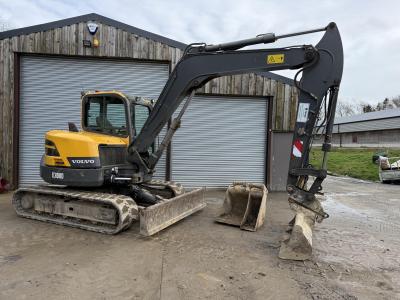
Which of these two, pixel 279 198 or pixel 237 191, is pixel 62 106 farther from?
pixel 279 198

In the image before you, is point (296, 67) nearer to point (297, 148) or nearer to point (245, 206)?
point (297, 148)

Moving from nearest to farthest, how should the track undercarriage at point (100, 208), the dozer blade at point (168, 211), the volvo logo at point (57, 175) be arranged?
the dozer blade at point (168, 211)
the track undercarriage at point (100, 208)
the volvo logo at point (57, 175)

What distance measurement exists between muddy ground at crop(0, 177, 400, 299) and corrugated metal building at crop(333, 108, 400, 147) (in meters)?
36.5

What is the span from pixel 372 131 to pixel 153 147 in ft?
141

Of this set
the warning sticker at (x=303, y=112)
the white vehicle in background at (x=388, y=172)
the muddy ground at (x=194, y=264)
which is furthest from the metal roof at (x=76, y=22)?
the white vehicle in background at (x=388, y=172)

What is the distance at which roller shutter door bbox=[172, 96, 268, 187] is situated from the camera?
11.1 m

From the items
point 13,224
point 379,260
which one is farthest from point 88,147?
point 379,260

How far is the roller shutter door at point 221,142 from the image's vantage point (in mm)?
11055

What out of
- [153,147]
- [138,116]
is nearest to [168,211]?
[153,147]

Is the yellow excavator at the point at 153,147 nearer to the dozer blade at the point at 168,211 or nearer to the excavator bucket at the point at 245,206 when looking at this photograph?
the dozer blade at the point at 168,211

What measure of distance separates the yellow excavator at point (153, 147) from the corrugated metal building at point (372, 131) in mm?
36984

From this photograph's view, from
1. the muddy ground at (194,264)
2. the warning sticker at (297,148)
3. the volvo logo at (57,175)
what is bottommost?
the muddy ground at (194,264)

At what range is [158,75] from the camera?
35.4 ft

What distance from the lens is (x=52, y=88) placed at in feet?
34.4
